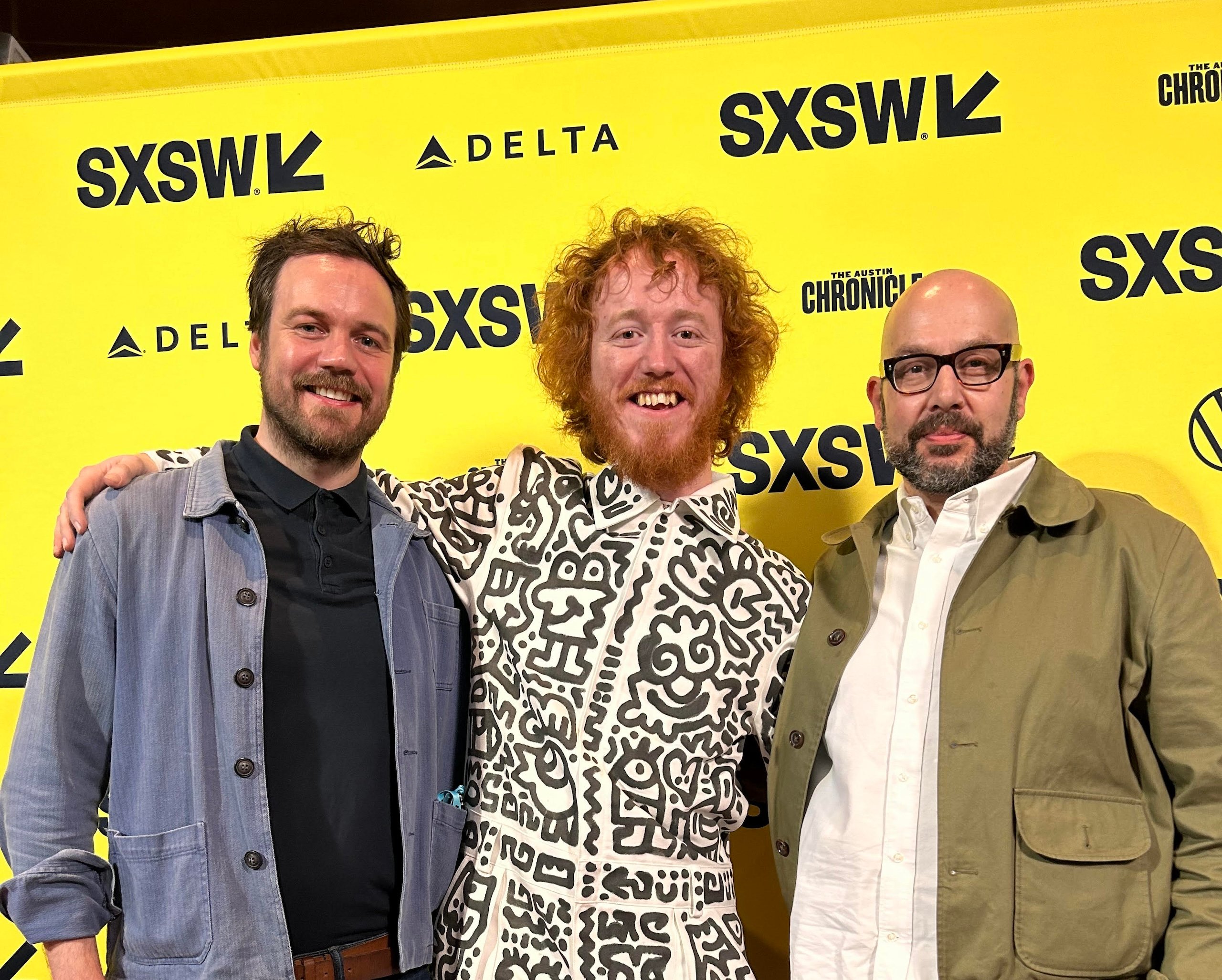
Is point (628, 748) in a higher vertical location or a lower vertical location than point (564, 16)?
lower

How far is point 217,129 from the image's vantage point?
3.31 meters

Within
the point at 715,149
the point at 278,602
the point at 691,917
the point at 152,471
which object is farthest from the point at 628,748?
the point at 715,149

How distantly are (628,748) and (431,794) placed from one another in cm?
41

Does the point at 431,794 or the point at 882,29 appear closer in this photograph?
the point at 431,794

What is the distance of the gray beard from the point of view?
2307 mm

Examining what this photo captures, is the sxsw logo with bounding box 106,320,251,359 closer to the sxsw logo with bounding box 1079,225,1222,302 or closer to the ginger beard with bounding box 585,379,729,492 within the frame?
the ginger beard with bounding box 585,379,729,492

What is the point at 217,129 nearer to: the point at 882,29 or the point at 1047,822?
the point at 882,29

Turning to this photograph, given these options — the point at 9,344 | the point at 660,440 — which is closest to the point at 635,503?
the point at 660,440

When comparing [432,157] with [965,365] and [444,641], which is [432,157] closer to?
[444,641]

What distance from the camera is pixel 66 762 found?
2051mm

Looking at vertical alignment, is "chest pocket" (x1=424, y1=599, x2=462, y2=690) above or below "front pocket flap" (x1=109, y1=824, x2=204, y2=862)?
above

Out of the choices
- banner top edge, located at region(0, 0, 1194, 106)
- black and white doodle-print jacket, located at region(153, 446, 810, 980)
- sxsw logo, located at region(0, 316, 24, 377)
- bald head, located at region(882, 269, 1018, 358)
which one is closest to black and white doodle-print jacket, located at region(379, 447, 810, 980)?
black and white doodle-print jacket, located at region(153, 446, 810, 980)

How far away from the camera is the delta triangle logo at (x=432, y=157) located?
322cm

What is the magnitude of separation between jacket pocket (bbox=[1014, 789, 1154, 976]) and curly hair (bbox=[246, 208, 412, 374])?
162 centimetres
